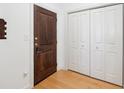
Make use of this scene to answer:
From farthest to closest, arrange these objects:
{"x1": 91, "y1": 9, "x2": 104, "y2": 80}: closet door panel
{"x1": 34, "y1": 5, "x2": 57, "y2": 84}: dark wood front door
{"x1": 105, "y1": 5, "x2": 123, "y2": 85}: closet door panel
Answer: {"x1": 91, "y1": 9, "x2": 104, "y2": 80}: closet door panel, {"x1": 34, "y1": 5, "x2": 57, "y2": 84}: dark wood front door, {"x1": 105, "y1": 5, "x2": 123, "y2": 85}: closet door panel

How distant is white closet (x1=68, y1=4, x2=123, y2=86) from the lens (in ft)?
8.94

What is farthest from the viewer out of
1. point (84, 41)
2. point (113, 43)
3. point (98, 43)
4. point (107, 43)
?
point (84, 41)

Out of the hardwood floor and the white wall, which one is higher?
the white wall

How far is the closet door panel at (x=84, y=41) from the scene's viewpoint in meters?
3.33

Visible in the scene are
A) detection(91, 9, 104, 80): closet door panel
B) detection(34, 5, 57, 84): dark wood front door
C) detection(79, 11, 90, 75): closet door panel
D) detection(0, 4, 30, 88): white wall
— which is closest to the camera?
detection(0, 4, 30, 88): white wall

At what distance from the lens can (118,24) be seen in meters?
2.68

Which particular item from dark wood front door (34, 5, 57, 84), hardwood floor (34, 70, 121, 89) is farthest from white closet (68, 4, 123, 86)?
dark wood front door (34, 5, 57, 84)

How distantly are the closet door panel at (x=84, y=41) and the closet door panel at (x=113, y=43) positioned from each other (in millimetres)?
558

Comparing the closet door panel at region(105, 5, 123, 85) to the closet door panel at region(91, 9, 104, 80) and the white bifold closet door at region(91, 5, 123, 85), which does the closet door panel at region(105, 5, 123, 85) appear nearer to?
the white bifold closet door at region(91, 5, 123, 85)

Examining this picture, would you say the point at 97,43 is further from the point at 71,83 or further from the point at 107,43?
the point at 71,83

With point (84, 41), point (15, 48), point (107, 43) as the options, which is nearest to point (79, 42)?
point (84, 41)

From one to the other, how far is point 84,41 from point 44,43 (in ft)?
3.48

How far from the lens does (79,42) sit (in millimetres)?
3543

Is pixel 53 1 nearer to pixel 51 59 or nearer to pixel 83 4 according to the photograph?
pixel 83 4
